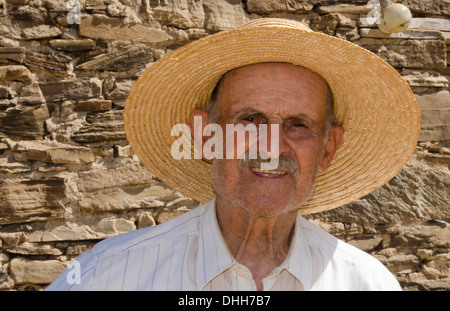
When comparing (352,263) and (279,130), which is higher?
(279,130)

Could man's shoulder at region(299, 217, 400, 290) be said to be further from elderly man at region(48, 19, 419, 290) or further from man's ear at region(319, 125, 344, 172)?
man's ear at region(319, 125, 344, 172)

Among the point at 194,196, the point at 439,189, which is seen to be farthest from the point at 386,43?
the point at 194,196

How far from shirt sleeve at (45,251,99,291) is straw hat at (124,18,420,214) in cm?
52

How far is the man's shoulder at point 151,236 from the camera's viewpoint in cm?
147

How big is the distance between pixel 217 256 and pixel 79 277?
421mm

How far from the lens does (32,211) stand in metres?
2.45

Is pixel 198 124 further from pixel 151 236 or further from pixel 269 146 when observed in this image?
pixel 151 236

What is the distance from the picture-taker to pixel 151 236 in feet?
4.97

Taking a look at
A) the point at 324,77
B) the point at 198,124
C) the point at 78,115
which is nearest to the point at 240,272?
the point at 198,124

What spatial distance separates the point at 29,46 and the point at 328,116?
5.54 feet

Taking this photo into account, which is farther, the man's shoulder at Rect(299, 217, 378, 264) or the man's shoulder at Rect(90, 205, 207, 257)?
the man's shoulder at Rect(299, 217, 378, 264)

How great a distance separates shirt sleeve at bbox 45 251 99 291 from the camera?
1.38 metres

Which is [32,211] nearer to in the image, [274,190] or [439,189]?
[274,190]

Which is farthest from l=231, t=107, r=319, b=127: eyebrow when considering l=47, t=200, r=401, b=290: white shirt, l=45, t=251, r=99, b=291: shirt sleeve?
l=45, t=251, r=99, b=291: shirt sleeve
